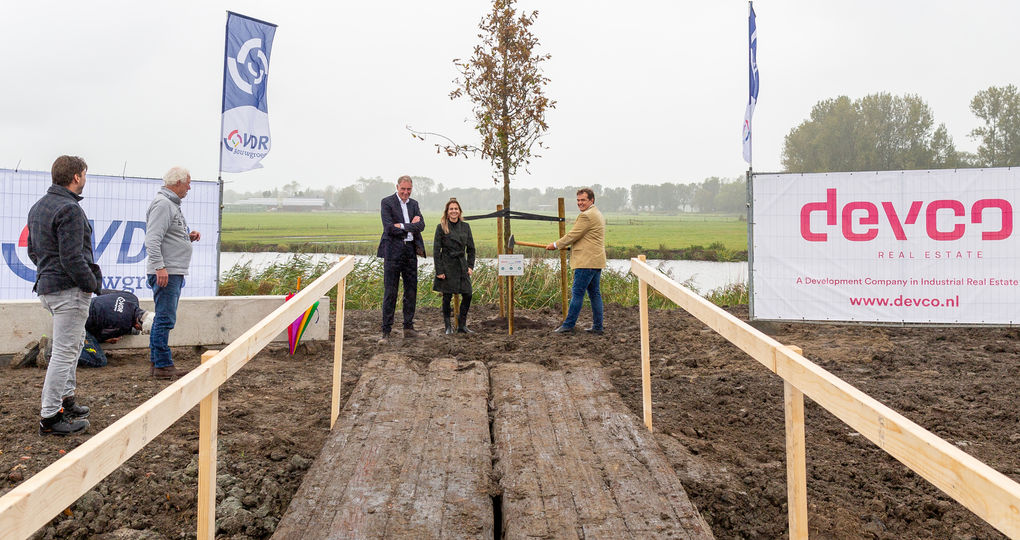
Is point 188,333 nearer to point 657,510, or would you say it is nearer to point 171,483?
point 171,483

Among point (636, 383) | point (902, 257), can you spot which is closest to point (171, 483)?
point (636, 383)

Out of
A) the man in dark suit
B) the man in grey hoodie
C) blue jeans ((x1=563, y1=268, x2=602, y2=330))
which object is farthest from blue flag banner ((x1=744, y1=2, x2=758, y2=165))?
the man in grey hoodie

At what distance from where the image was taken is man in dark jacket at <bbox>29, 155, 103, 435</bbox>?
453 cm

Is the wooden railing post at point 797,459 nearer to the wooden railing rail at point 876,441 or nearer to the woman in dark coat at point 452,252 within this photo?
the wooden railing rail at point 876,441

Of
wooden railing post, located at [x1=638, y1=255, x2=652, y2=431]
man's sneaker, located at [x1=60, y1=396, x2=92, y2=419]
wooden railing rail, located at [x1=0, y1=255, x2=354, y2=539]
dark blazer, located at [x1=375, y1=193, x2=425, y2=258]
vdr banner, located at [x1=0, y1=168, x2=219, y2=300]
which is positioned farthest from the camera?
vdr banner, located at [x1=0, y1=168, x2=219, y2=300]

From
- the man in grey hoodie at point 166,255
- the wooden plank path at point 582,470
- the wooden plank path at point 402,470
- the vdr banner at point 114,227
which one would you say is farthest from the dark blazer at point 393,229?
the wooden plank path at point 582,470

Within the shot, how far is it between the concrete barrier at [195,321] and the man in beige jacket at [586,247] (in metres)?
3.09

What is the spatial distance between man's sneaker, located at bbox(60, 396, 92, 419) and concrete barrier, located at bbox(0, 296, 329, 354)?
8.23 feet

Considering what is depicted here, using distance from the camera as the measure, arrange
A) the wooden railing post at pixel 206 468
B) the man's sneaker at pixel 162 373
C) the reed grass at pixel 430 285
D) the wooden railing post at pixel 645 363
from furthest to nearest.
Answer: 1. the reed grass at pixel 430 285
2. the man's sneaker at pixel 162 373
3. the wooden railing post at pixel 645 363
4. the wooden railing post at pixel 206 468

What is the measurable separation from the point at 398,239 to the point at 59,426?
14.7 feet

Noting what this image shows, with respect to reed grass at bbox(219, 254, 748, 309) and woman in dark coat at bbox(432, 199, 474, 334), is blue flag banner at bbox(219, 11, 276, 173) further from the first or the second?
woman in dark coat at bbox(432, 199, 474, 334)

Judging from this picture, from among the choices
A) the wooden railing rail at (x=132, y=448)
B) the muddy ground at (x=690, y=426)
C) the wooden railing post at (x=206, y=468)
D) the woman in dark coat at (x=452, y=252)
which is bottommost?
the muddy ground at (x=690, y=426)

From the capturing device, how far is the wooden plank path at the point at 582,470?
2992mm

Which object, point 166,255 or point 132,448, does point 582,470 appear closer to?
point 132,448
